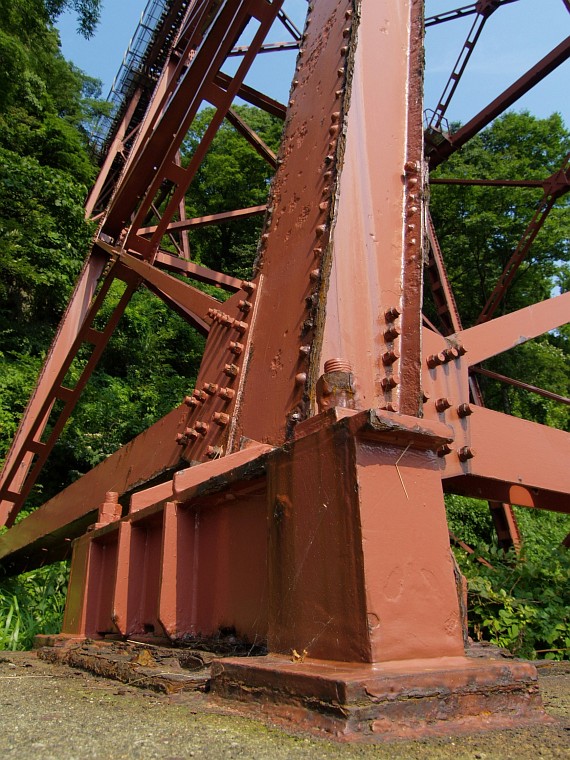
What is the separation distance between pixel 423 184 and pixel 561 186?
19.8ft

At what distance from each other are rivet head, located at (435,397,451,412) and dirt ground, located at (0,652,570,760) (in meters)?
1.32

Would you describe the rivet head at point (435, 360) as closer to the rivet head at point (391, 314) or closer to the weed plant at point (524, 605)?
the rivet head at point (391, 314)

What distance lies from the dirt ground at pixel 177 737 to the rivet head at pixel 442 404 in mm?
1321

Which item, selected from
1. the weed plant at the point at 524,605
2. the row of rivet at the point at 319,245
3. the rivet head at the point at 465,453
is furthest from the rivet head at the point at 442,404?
the weed plant at the point at 524,605

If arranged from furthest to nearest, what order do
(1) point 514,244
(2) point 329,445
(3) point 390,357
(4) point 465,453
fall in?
(1) point 514,244, (4) point 465,453, (3) point 390,357, (2) point 329,445

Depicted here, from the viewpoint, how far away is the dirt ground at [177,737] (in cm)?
116

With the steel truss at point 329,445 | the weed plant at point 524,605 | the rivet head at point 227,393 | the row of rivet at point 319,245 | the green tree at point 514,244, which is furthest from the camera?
the green tree at point 514,244

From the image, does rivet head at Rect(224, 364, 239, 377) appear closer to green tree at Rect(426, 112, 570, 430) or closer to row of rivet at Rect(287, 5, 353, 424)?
row of rivet at Rect(287, 5, 353, 424)

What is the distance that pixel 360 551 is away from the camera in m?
1.49

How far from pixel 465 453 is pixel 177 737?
79.8 inches

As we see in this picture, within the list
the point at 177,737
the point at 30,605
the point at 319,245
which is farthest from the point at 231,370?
the point at 30,605

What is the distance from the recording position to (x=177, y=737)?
1278 mm

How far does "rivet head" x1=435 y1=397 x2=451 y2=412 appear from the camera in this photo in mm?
2771

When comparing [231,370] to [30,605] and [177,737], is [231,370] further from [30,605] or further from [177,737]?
[30,605]
